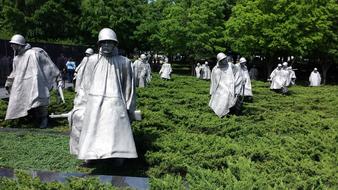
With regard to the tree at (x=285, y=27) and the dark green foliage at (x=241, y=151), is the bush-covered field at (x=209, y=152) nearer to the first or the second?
the dark green foliage at (x=241, y=151)

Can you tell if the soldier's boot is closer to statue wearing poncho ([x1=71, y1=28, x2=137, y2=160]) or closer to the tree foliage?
statue wearing poncho ([x1=71, y1=28, x2=137, y2=160])

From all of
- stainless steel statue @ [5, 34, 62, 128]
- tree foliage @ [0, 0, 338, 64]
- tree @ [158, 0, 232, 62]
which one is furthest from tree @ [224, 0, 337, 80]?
stainless steel statue @ [5, 34, 62, 128]

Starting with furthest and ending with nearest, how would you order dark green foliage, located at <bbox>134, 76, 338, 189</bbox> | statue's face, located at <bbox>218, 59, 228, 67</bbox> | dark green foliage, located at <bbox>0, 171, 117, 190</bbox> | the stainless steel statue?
statue's face, located at <bbox>218, 59, 228, 67</bbox>, the stainless steel statue, dark green foliage, located at <bbox>134, 76, 338, 189</bbox>, dark green foliage, located at <bbox>0, 171, 117, 190</bbox>

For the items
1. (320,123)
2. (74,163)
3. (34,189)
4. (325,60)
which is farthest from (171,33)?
(34,189)

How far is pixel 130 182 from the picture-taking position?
6.00 metres

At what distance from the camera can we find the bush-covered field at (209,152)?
5.40 m

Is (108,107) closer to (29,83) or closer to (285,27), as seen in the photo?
(29,83)

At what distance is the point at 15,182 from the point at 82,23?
38.8 m

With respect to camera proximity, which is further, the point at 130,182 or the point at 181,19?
the point at 181,19

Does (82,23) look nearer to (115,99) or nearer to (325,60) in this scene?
(325,60)

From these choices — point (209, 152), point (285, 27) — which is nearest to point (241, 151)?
point (209, 152)

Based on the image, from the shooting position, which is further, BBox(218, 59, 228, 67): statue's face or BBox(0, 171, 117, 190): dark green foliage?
BBox(218, 59, 228, 67): statue's face

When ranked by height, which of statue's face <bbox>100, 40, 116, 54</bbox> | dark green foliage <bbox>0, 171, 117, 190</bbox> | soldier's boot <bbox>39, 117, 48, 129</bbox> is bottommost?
soldier's boot <bbox>39, 117, 48, 129</bbox>

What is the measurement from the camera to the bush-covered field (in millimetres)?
5397
